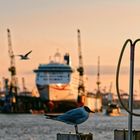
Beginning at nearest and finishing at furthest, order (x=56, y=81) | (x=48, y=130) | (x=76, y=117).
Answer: (x=76, y=117) → (x=48, y=130) → (x=56, y=81)

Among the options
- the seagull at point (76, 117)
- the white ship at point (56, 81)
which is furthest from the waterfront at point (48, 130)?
the white ship at point (56, 81)

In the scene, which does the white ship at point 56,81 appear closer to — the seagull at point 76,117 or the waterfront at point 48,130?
the waterfront at point 48,130

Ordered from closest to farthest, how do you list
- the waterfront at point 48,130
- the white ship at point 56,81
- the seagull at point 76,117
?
the seagull at point 76,117 < the waterfront at point 48,130 < the white ship at point 56,81

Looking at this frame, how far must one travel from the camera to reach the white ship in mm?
174750

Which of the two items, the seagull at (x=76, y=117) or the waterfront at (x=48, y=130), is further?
the waterfront at (x=48, y=130)

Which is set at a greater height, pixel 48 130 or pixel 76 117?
pixel 76 117

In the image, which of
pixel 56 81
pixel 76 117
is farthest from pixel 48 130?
pixel 56 81

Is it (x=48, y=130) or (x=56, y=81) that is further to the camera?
(x=56, y=81)

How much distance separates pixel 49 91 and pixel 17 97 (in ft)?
63.4

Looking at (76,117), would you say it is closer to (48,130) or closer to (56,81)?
(48,130)

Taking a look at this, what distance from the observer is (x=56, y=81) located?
175625 millimetres

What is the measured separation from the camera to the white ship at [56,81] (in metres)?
175

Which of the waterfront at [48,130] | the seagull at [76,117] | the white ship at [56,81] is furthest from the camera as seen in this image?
the white ship at [56,81]

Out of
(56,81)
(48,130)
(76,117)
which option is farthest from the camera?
(56,81)
